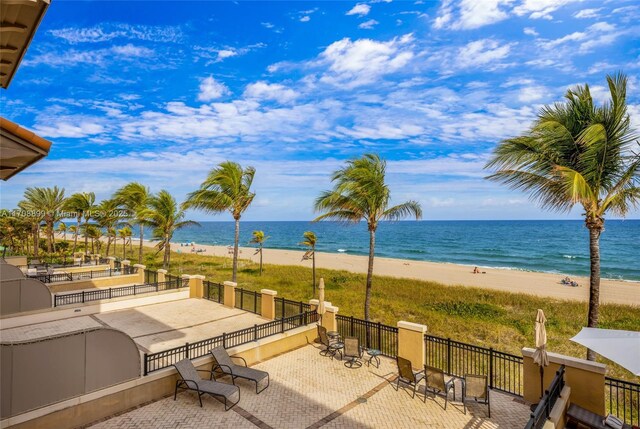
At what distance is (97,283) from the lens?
21.1m

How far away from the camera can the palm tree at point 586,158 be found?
8875 mm

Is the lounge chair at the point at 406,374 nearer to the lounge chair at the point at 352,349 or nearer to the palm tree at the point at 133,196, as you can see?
the lounge chair at the point at 352,349

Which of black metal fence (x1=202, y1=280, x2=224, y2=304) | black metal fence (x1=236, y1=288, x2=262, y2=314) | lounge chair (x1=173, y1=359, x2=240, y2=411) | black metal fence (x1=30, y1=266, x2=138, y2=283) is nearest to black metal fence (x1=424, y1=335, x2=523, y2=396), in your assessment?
lounge chair (x1=173, y1=359, x2=240, y2=411)

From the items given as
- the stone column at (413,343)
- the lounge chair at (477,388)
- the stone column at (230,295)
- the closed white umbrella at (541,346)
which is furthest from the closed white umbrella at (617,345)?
the stone column at (230,295)

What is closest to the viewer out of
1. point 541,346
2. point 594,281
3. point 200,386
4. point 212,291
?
point 541,346

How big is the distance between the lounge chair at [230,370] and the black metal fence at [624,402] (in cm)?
789

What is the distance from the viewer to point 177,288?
19.7m

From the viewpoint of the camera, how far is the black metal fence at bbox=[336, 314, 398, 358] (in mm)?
12086

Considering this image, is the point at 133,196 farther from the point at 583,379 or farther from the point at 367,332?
the point at 583,379

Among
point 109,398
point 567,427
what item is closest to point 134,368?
point 109,398

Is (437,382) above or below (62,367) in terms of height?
below

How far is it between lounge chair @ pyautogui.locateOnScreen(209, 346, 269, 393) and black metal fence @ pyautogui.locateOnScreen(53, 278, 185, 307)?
34.8ft

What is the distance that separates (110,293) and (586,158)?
20826mm

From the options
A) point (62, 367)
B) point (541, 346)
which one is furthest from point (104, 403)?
point (541, 346)
